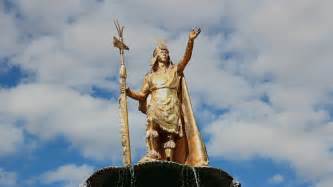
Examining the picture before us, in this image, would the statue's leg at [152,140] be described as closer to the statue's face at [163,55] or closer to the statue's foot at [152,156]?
the statue's foot at [152,156]

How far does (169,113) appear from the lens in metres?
19.5

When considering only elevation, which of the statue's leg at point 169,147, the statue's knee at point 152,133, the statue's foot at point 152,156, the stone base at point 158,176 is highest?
the statue's knee at point 152,133

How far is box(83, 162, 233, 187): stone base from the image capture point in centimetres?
1762

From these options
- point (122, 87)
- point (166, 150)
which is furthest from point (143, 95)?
point (166, 150)

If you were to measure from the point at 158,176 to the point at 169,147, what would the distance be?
164cm

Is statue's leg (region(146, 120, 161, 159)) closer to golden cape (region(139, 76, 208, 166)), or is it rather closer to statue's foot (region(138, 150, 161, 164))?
statue's foot (region(138, 150, 161, 164))

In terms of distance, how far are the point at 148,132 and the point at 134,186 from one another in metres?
1.79

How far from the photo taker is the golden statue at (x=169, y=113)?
19344 millimetres

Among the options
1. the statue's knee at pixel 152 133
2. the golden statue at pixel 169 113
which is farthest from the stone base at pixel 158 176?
the statue's knee at pixel 152 133

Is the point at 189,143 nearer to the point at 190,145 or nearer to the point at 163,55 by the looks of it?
the point at 190,145

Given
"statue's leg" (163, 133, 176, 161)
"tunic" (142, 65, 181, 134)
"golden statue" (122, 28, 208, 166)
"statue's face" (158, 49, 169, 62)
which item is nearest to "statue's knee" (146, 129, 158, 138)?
"golden statue" (122, 28, 208, 166)

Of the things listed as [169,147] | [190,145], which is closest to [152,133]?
[169,147]

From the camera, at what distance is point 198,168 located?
17922 millimetres

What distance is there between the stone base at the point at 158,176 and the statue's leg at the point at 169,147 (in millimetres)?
1318
